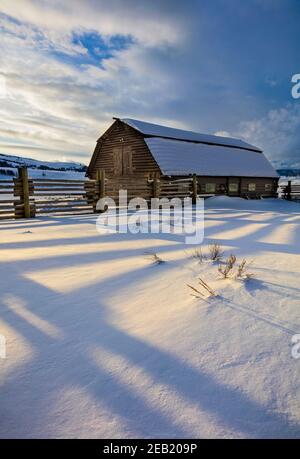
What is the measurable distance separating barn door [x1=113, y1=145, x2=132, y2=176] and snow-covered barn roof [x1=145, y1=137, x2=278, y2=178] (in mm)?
2224

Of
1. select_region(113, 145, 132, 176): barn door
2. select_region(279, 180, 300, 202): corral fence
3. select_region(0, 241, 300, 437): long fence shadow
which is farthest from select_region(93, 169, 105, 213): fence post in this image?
select_region(279, 180, 300, 202): corral fence

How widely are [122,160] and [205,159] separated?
22.5 feet

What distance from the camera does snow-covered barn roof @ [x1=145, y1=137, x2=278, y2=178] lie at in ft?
65.4

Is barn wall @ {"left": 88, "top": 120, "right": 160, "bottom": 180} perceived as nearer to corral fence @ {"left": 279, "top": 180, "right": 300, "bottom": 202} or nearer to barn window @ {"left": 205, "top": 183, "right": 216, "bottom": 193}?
barn window @ {"left": 205, "top": 183, "right": 216, "bottom": 193}

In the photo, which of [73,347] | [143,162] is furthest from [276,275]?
[143,162]

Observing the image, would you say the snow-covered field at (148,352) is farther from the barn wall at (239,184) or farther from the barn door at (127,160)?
the barn door at (127,160)

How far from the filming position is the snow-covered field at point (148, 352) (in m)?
1.41

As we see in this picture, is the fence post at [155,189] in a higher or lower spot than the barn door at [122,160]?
lower

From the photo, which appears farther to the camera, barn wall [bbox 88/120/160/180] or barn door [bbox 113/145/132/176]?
barn door [bbox 113/145/132/176]

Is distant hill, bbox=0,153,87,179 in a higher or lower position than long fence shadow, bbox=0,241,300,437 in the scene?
higher

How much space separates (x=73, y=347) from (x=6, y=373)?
44 centimetres

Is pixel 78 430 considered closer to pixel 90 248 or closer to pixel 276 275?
pixel 276 275

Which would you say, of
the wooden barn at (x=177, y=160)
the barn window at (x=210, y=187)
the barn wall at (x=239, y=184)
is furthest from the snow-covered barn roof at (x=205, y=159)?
the barn window at (x=210, y=187)

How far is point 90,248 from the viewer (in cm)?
492
